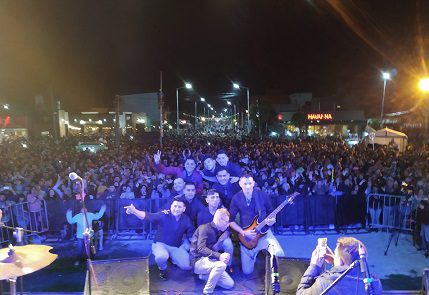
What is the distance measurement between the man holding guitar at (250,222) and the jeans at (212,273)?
2.21 ft

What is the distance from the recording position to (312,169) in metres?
13.2

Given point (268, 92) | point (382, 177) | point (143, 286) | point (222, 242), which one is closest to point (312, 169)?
point (382, 177)

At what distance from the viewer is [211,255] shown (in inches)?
227

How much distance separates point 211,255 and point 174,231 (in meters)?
1.06

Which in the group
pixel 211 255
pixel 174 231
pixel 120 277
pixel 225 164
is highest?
pixel 225 164

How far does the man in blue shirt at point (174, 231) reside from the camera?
6.41 m

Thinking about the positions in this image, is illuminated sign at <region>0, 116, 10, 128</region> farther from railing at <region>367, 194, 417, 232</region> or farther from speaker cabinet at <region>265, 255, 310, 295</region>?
speaker cabinet at <region>265, 255, 310, 295</region>

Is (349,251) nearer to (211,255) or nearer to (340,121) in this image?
(211,255)

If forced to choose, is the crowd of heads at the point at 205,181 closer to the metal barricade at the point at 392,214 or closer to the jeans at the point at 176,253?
the metal barricade at the point at 392,214

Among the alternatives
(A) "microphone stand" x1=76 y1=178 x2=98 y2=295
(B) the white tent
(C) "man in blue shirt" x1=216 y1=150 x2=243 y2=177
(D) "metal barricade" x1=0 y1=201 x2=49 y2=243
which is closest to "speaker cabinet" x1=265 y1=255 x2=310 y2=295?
(A) "microphone stand" x1=76 y1=178 x2=98 y2=295

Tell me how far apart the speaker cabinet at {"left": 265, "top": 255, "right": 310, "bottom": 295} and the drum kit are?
9.96 feet

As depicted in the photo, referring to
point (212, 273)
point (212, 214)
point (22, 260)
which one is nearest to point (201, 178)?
point (212, 214)

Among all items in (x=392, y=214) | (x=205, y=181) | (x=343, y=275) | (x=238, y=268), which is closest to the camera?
(x=343, y=275)

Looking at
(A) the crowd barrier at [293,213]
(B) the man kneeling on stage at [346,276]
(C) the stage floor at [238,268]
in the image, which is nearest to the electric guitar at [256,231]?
(C) the stage floor at [238,268]
